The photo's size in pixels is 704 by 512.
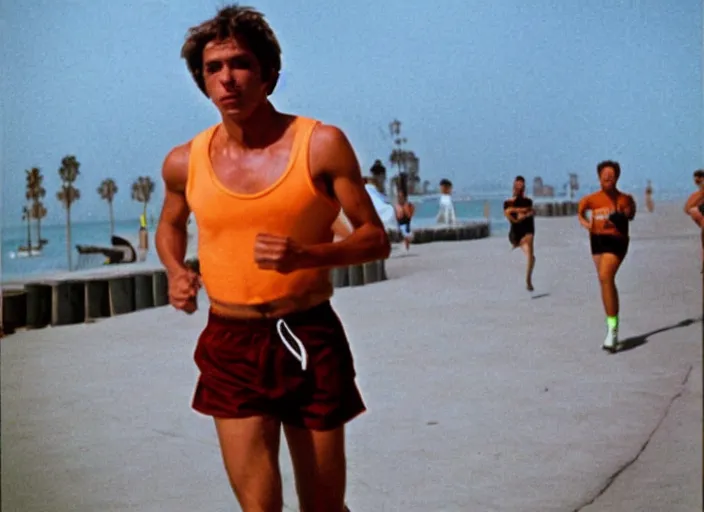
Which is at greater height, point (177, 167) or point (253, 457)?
point (177, 167)

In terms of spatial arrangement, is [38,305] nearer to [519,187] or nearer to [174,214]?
[519,187]

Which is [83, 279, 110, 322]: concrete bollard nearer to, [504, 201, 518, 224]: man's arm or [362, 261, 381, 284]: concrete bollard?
[362, 261, 381, 284]: concrete bollard

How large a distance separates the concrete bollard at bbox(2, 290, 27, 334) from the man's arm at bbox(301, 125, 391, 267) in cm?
569

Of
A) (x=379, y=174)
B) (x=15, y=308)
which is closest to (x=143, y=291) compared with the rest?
(x=15, y=308)

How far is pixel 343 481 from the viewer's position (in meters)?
1.96

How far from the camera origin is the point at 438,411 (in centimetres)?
406

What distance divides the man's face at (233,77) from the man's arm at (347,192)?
5.6 inches

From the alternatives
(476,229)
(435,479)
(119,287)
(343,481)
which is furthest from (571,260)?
(343,481)

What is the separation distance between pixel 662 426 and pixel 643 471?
0.53 m

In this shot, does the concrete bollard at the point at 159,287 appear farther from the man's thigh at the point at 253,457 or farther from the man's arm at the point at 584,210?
the man's thigh at the point at 253,457

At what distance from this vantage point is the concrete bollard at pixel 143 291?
7.38 metres

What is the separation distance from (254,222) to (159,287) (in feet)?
19.0

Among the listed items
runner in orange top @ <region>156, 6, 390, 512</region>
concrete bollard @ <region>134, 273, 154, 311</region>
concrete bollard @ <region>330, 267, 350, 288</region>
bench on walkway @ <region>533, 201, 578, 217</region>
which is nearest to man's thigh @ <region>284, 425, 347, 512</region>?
runner in orange top @ <region>156, 6, 390, 512</region>

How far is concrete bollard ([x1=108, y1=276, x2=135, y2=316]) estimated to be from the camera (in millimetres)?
7219
